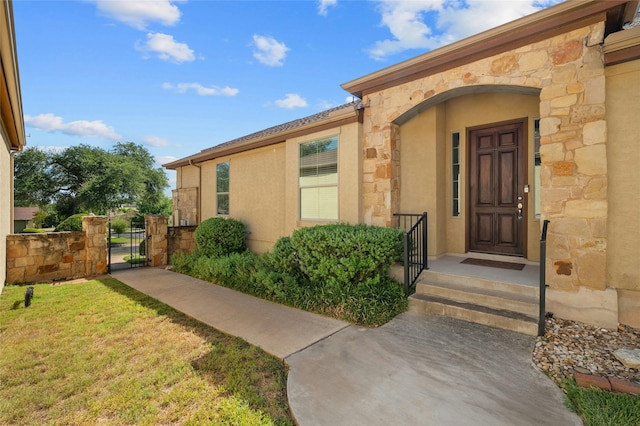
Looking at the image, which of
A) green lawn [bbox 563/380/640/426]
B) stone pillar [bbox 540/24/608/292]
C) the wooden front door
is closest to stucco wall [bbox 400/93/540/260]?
the wooden front door

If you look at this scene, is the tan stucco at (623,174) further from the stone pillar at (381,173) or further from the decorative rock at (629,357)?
the stone pillar at (381,173)

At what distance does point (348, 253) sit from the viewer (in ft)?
14.8

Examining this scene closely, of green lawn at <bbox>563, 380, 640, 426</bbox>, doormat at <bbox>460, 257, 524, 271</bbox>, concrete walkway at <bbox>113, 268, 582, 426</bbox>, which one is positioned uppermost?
doormat at <bbox>460, 257, 524, 271</bbox>

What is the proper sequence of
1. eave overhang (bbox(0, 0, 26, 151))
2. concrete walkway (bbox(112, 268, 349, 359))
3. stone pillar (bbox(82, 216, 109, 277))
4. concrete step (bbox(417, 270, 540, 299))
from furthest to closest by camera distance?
stone pillar (bbox(82, 216, 109, 277)) → concrete step (bbox(417, 270, 540, 299)) → concrete walkway (bbox(112, 268, 349, 359)) → eave overhang (bbox(0, 0, 26, 151))

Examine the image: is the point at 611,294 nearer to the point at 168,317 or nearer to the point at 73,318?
the point at 168,317

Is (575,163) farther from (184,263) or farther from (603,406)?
(184,263)

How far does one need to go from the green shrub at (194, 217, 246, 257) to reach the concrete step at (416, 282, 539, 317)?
5.16 meters

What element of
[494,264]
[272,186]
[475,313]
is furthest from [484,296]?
[272,186]

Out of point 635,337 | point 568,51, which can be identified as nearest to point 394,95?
point 568,51

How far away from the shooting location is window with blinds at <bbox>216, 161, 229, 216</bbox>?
9484 mm

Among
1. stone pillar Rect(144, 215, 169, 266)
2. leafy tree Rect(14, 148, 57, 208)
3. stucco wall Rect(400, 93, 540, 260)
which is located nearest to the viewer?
stucco wall Rect(400, 93, 540, 260)

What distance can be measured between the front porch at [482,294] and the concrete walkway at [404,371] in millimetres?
146

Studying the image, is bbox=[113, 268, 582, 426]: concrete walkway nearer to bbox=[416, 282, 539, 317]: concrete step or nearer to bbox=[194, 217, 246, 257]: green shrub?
bbox=[416, 282, 539, 317]: concrete step

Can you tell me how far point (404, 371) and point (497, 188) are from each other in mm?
4376
